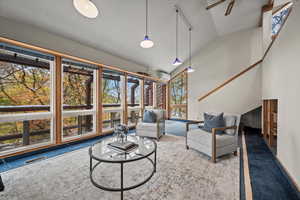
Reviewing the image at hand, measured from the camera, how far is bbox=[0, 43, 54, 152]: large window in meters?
2.35

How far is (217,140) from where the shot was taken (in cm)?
235

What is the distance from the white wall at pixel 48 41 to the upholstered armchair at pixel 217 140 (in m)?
3.22

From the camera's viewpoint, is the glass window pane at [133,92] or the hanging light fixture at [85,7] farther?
the glass window pane at [133,92]

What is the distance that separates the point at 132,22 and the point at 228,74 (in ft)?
14.5

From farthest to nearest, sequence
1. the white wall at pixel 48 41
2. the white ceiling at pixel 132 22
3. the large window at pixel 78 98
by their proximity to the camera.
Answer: the large window at pixel 78 98
the white ceiling at pixel 132 22
the white wall at pixel 48 41

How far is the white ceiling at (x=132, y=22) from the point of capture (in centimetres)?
234

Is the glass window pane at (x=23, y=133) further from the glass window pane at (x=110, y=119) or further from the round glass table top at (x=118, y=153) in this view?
the round glass table top at (x=118, y=153)

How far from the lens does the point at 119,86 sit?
4.54 m

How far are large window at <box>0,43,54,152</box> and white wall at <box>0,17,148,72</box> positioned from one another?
0.22 metres

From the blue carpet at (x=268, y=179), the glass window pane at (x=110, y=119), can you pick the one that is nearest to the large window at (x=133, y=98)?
the glass window pane at (x=110, y=119)

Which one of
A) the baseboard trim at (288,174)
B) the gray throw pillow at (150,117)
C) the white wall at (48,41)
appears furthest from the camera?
the gray throw pillow at (150,117)

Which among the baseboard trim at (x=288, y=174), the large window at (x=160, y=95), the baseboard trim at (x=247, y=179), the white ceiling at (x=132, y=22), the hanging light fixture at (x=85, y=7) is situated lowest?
the baseboard trim at (x=247, y=179)

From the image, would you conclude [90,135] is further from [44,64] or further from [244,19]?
[244,19]

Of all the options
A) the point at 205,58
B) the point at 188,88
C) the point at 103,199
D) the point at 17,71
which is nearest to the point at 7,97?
the point at 17,71
